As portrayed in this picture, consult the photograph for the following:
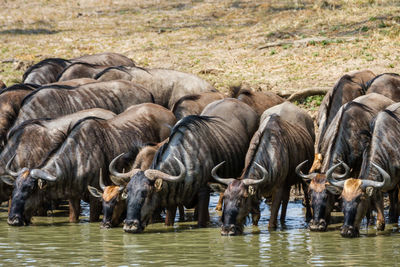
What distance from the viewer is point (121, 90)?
1593cm

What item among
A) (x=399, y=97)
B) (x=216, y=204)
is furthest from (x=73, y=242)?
(x=399, y=97)

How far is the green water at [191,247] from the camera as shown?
8.77 metres

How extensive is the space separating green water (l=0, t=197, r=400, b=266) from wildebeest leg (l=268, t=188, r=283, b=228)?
0.54 ft

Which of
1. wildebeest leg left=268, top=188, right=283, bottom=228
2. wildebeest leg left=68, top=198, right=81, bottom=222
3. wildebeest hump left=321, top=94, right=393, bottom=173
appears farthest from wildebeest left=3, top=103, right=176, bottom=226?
wildebeest hump left=321, top=94, right=393, bottom=173

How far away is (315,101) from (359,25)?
20.3 feet

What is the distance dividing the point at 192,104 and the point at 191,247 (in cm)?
573

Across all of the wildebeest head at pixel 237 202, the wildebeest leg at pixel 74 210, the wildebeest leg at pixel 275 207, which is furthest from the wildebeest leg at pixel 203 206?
the wildebeest leg at pixel 74 210

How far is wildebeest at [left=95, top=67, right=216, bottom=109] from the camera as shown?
57.3 feet

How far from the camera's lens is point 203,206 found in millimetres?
11945

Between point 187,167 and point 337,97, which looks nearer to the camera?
point 187,167

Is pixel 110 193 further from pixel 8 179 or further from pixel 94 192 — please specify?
pixel 8 179

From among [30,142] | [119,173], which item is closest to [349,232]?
[119,173]

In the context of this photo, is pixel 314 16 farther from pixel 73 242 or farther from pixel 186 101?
pixel 73 242

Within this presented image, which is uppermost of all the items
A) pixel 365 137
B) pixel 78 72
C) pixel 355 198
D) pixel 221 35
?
pixel 221 35
